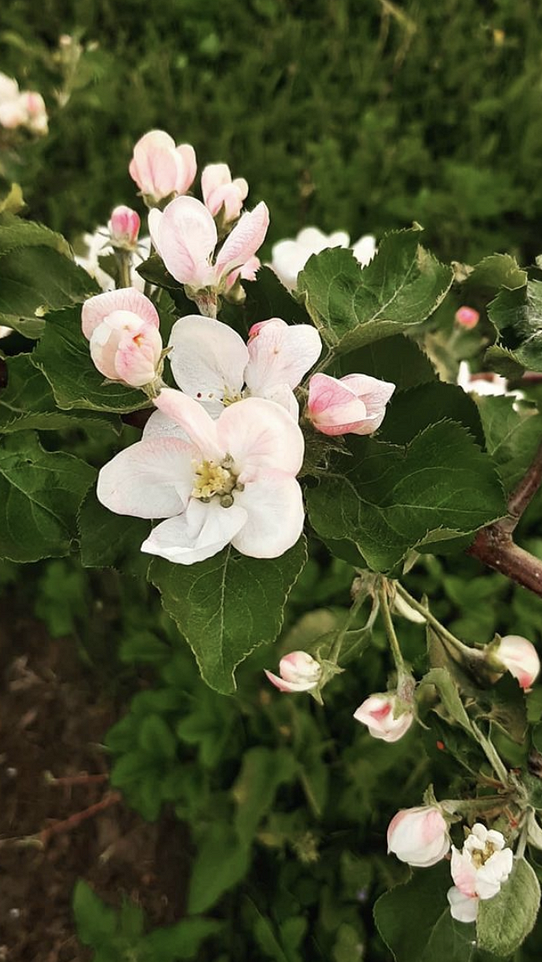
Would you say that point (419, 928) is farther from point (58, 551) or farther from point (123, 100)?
point (123, 100)

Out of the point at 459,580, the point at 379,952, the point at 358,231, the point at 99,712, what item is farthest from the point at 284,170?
the point at 379,952

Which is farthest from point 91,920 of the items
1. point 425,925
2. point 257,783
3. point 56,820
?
point 425,925

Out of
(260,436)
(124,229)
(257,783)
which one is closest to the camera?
(260,436)

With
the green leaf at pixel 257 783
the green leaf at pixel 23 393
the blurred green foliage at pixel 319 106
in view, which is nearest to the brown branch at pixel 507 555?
the green leaf at pixel 23 393

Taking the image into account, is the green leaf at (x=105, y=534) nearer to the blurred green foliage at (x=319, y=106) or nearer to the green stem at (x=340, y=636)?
the green stem at (x=340, y=636)

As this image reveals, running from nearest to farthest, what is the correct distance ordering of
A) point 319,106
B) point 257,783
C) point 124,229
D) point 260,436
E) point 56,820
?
1. point 260,436
2. point 124,229
3. point 257,783
4. point 56,820
5. point 319,106

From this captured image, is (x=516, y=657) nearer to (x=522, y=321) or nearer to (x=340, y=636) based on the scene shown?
(x=340, y=636)
